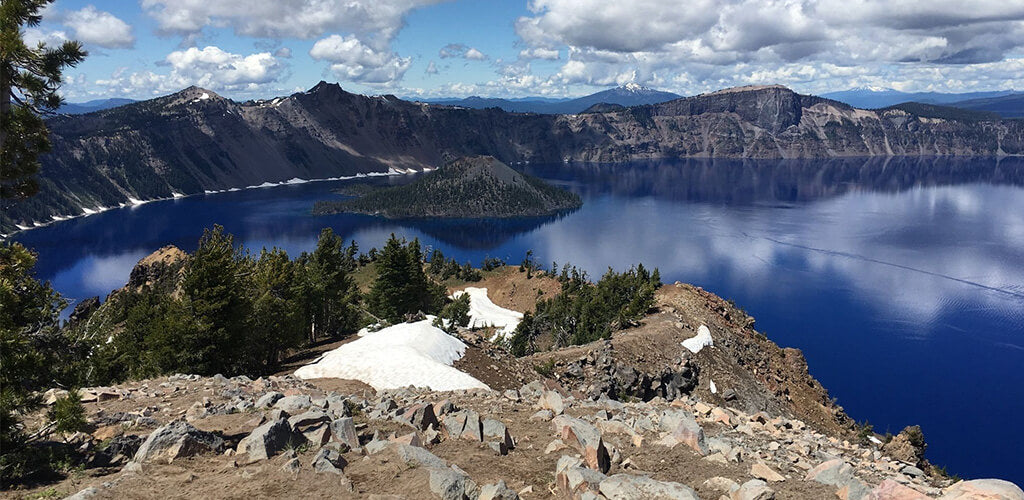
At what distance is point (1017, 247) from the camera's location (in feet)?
575

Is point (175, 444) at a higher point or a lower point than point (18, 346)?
lower

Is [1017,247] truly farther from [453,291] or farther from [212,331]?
[212,331]

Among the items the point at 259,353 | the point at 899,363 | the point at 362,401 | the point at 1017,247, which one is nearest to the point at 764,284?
the point at 899,363

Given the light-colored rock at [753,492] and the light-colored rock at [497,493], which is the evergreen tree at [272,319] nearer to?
the light-colored rock at [497,493]

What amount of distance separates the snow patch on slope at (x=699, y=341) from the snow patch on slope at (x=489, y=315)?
3410cm

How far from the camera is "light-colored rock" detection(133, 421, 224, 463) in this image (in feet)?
49.4

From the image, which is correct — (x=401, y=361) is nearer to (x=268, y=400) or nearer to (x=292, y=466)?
(x=268, y=400)

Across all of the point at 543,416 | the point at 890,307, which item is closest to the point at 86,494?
the point at 543,416

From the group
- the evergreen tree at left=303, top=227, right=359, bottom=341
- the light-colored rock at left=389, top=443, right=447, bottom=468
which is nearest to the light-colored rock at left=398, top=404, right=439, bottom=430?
the light-colored rock at left=389, top=443, right=447, bottom=468

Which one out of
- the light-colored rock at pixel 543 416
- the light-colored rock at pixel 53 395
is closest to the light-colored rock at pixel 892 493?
the light-colored rock at pixel 543 416

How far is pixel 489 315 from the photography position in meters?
104

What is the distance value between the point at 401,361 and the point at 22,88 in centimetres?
2411

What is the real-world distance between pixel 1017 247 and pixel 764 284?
92.6 m

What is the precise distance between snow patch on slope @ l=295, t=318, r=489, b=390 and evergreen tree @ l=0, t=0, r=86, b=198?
21.0 m
